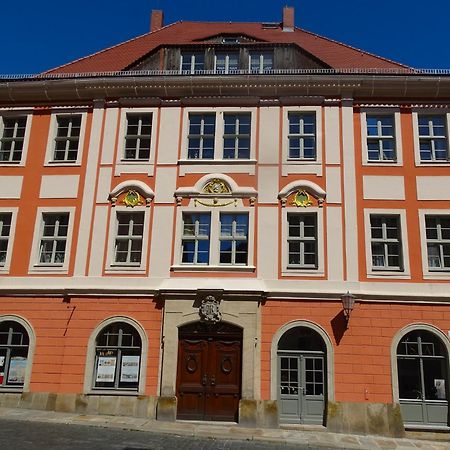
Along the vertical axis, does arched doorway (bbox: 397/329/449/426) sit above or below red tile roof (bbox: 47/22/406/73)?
below

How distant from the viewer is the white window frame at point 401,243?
15.6 metres

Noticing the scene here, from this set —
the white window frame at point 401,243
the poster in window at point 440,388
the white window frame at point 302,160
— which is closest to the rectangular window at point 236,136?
the white window frame at point 302,160

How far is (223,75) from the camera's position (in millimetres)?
17203

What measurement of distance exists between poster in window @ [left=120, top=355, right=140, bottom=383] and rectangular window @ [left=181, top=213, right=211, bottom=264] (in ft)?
11.0

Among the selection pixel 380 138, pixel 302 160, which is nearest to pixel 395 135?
pixel 380 138

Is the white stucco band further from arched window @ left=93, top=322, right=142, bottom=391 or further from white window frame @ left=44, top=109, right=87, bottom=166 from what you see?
arched window @ left=93, top=322, right=142, bottom=391

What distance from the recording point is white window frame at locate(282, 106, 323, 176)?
54.7ft

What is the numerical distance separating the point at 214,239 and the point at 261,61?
7.14 m

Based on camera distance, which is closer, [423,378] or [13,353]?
[423,378]

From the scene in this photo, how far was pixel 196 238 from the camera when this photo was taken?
16.3 m

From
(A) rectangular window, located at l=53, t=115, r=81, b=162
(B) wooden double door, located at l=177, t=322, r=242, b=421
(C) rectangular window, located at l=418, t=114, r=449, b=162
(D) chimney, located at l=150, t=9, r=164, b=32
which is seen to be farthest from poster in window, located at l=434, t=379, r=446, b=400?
(D) chimney, located at l=150, t=9, r=164, b=32

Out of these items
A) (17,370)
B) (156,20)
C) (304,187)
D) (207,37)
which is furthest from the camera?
(156,20)

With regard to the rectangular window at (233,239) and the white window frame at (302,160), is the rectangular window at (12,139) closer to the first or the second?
the rectangular window at (233,239)

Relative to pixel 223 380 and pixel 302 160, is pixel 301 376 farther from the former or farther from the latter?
pixel 302 160
